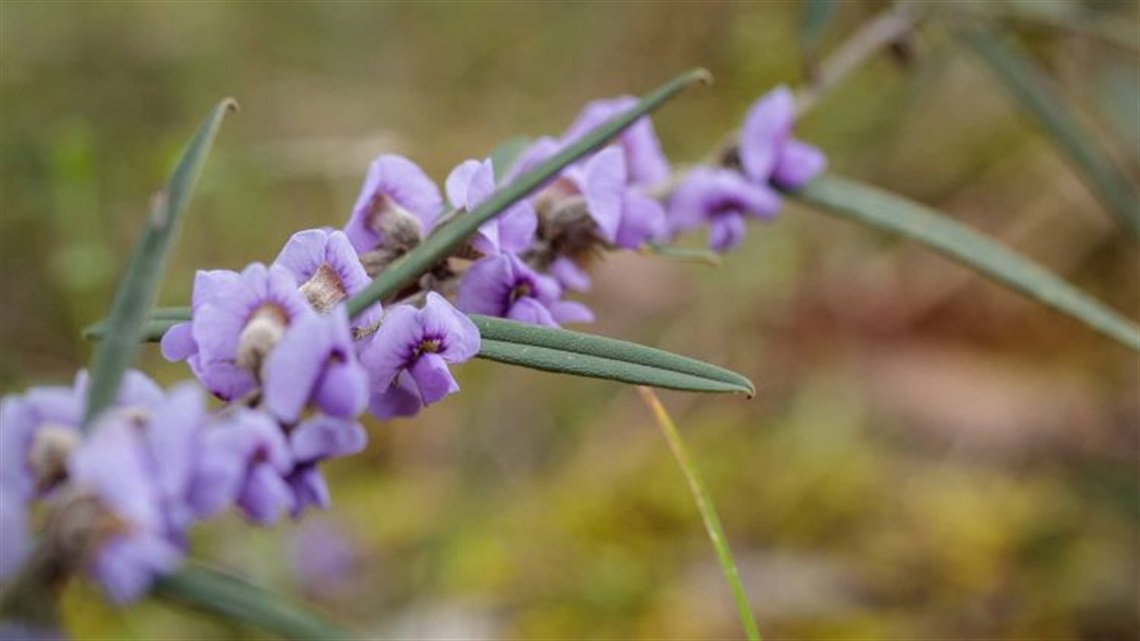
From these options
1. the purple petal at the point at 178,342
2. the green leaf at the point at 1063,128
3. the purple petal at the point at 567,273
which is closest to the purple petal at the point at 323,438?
the purple petal at the point at 178,342

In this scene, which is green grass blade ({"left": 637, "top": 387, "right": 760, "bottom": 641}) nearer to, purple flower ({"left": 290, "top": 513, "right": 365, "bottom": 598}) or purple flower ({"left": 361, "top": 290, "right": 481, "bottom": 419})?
purple flower ({"left": 361, "top": 290, "right": 481, "bottom": 419})

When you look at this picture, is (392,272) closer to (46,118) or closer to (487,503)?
(487,503)

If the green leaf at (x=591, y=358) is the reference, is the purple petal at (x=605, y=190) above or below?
above

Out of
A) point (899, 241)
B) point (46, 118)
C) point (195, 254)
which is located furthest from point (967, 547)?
point (46, 118)

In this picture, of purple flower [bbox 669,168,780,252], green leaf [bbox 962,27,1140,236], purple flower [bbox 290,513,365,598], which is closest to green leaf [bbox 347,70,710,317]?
purple flower [bbox 669,168,780,252]

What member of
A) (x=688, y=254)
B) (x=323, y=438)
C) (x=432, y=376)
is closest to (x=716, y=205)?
(x=688, y=254)

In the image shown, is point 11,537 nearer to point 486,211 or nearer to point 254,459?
point 254,459

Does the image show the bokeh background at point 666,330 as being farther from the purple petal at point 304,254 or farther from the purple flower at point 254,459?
the purple flower at point 254,459
